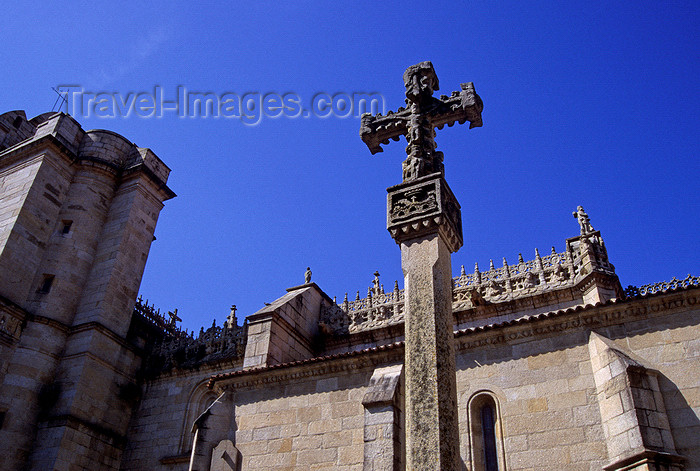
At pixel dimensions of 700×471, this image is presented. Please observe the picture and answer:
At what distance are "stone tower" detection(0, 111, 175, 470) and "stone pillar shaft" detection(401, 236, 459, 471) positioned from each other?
45.4ft

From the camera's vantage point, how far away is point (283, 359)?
55.3ft

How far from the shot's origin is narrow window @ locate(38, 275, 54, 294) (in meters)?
19.1

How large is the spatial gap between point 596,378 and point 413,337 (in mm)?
4768

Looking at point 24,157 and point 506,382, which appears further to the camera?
point 24,157

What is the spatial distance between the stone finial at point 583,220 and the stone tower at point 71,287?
14.6 meters

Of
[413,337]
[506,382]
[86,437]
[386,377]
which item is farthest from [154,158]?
[413,337]

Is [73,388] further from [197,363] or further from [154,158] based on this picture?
[154,158]

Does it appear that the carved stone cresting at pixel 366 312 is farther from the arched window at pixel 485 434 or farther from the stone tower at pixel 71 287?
the arched window at pixel 485 434

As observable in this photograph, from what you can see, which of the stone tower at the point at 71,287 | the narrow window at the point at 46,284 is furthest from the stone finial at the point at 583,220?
the narrow window at the point at 46,284

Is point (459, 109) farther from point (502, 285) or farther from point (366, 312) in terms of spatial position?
point (366, 312)

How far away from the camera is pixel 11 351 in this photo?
57.2 feet

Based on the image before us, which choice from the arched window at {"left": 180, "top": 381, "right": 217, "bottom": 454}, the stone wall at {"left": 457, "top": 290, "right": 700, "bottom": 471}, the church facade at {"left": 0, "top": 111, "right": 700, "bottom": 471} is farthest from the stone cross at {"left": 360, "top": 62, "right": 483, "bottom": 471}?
the arched window at {"left": 180, "top": 381, "right": 217, "bottom": 454}

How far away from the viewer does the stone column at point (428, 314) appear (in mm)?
5801

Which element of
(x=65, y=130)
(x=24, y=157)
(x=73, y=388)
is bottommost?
(x=73, y=388)
